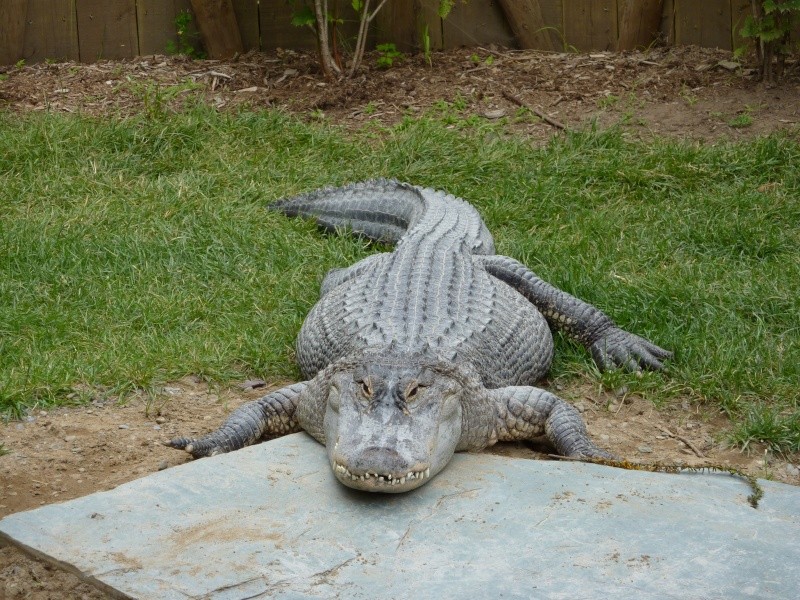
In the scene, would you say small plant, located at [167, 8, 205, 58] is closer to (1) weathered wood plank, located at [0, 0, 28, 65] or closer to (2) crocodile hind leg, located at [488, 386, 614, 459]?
(1) weathered wood plank, located at [0, 0, 28, 65]

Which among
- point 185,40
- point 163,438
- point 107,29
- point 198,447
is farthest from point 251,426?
point 107,29

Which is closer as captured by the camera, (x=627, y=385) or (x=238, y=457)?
(x=238, y=457)

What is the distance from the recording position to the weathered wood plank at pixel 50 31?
976 cm

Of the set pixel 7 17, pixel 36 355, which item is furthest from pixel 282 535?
pixel 7 17

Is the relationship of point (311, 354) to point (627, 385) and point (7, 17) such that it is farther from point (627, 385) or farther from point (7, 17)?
point (7, 17)

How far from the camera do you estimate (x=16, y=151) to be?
8.04 m

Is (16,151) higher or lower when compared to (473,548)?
higher

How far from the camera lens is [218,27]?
9.73 m

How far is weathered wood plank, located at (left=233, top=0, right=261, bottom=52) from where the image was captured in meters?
9.80

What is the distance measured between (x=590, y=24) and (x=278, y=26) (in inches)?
114

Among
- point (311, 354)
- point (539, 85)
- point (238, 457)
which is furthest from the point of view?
point (539, 85)

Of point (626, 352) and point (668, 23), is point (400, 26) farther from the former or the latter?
point (626, 352)

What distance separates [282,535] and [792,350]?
9.97 feet

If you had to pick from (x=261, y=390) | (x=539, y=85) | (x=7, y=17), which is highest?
(x=7, y=17)
